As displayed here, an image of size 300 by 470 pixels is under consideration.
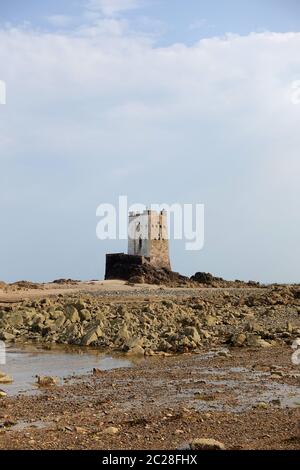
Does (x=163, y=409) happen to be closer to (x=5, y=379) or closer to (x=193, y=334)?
(x=5, y=379)

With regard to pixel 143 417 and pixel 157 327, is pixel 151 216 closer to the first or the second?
pixel 157 327

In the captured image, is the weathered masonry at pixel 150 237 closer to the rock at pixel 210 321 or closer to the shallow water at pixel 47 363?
the rock at pixel 210 321

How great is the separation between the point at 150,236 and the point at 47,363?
1394 inches

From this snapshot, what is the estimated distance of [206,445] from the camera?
4.94 metres

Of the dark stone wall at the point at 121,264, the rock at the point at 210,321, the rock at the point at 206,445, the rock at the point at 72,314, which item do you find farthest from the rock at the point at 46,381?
the dark stone wall at the point at 121,264

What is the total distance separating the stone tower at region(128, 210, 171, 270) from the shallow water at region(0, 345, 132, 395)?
1294 inches

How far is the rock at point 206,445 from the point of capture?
194 inches

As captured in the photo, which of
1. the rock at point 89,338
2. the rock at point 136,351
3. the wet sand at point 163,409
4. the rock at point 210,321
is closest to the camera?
the wet sand at point 163,409

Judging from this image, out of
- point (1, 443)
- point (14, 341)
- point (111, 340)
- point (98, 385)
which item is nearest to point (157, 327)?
point (111, 340)

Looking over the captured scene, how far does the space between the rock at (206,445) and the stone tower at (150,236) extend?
40428 mm

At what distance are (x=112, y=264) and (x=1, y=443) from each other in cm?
3789

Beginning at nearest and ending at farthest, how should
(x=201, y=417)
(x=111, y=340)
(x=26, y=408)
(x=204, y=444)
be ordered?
(x=204, y=444), (x=201, y=417), (x=26, y=408), (x=111, y=340)

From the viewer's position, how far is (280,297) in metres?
22.7
